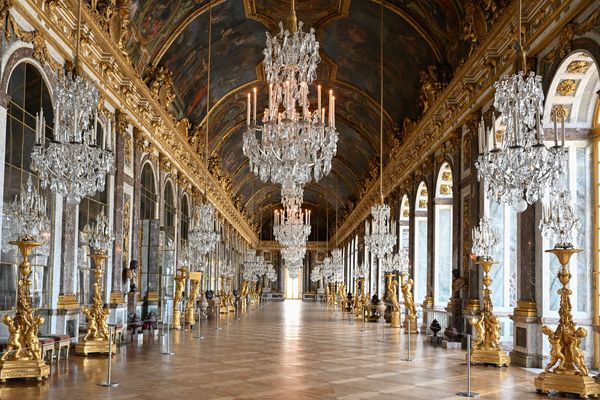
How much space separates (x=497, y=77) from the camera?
531 inches

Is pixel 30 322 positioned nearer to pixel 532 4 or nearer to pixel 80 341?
pixel 80 341

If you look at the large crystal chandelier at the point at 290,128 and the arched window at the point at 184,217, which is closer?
the large crystal chandelier at the point at 290,128

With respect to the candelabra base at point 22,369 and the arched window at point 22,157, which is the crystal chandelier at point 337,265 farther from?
the candelabra base at point 22,369

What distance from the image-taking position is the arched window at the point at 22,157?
9.84 metres

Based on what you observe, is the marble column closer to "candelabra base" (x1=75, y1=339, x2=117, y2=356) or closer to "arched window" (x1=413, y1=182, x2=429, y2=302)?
"candelabra base" (x1=75, y1=339, x2=117, y2=356)

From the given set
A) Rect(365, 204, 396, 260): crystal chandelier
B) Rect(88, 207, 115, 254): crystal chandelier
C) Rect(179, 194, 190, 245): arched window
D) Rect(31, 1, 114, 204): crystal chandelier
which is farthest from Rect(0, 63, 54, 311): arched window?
Rect(179, 194, 190, 245): arched window

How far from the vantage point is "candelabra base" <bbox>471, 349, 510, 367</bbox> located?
11148 mm

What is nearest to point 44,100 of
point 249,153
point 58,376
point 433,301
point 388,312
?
point 249,153

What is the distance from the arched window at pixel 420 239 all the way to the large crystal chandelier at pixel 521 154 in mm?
14736

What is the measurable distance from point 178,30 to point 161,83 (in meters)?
1.70

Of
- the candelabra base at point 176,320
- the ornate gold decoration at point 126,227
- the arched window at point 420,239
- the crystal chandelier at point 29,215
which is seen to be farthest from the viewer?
the arched window at point 420,239

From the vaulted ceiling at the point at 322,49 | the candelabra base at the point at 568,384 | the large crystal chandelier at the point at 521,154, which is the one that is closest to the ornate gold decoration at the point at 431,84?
the vaulted ceiling at the point at 322,49

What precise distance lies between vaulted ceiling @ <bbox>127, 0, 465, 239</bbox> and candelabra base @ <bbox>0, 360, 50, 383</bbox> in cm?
981

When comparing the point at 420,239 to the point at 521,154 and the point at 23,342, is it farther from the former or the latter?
the point at 23,342
